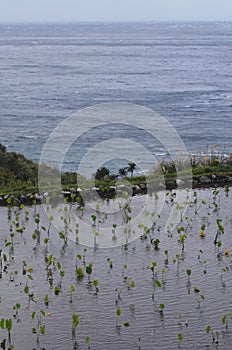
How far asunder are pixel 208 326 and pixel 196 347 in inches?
11.9

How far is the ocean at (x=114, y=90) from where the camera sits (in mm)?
36844

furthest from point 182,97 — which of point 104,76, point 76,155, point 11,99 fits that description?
point 76,155

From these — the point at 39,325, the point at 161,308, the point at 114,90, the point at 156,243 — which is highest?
the point at 156,243

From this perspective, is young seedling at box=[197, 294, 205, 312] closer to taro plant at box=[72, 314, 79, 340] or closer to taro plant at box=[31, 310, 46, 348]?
taro plant at box=[72, 314, 79, 340]

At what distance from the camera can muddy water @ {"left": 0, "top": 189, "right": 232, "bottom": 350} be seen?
8953 mm

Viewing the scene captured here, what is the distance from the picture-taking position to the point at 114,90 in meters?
57.1

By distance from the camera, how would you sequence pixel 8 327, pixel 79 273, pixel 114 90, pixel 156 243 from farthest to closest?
1. pixel 114 90
2. pixel 156 243
3. pixel 79 273
4. pixel 8 327

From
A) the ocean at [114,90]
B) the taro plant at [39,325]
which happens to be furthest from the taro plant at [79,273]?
the ocean at [114,90]

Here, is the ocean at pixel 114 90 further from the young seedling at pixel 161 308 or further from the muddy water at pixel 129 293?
the young seedling at pixel 161 308

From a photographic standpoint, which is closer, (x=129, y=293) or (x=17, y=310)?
(x=17, y=310)

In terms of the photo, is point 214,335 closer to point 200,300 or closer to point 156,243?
point 200,300

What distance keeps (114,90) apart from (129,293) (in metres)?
47.6

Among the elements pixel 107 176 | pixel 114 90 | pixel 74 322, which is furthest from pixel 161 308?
pixel 114 90

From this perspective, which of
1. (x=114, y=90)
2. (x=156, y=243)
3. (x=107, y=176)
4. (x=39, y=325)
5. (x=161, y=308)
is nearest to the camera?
(x=39, y=325)
